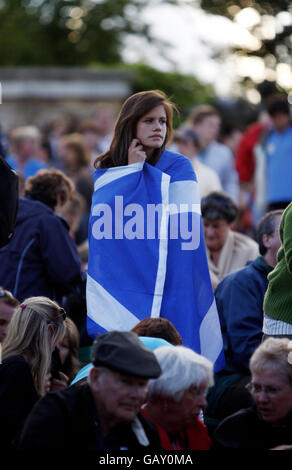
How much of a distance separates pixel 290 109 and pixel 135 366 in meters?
6.82

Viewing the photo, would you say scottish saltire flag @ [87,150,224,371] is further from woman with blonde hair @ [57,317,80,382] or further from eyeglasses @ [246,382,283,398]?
eyeglasses @ [246,382,283,398]

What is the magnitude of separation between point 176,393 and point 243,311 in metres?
1.68

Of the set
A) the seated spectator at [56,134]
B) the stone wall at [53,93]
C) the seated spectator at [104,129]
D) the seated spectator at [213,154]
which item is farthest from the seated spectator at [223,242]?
the stone wall at [53,93]

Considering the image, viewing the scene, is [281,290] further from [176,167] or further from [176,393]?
[176,167]

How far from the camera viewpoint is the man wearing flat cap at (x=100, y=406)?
3633mm

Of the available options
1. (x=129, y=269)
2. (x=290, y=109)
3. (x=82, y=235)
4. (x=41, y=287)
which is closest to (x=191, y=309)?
(x=129, y=269)

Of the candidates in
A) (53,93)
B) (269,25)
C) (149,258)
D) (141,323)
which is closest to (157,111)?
(149,258)

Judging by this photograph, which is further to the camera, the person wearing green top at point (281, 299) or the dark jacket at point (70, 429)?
the person wearing green top at point (281, 299)

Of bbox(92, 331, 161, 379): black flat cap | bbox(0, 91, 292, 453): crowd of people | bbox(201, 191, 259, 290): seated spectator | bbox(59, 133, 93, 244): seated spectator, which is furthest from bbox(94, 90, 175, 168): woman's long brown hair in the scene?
bbox(59, 133, 93, 244): seated spectator

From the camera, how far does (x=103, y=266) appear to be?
5.26 meters

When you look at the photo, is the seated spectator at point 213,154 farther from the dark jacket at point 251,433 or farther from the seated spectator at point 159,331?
the dark jacket at point 251,433

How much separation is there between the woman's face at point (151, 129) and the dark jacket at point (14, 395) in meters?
1.64

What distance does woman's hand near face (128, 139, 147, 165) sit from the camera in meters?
5.38
